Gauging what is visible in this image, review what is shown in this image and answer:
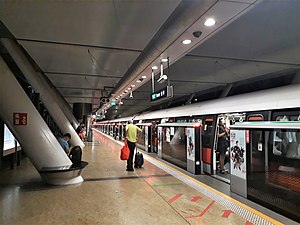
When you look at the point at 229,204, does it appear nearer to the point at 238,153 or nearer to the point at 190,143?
the point at 238,153

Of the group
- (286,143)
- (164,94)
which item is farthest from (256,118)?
(164,94)

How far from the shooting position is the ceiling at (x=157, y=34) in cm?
330

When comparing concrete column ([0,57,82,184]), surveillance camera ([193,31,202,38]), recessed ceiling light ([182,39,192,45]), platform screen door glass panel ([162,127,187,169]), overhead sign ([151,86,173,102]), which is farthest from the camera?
platform screen door glass panel ([162,127,187,169])

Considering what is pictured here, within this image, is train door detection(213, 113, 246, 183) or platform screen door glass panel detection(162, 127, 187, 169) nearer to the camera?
train door detection(213, 113, 246, 183)

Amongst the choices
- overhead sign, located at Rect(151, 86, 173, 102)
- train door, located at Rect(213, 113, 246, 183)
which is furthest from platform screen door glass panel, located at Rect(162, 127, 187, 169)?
overhead sign, located at Rect(151, 86, 173, 102)

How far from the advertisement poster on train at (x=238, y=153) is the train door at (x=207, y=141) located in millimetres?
1693

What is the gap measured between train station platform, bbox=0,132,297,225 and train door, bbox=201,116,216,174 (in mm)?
950

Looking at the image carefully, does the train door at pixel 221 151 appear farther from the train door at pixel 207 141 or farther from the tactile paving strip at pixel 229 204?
the tactile paving strip at pixel 229 204

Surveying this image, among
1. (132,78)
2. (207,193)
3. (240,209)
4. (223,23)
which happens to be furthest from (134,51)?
(240,209)

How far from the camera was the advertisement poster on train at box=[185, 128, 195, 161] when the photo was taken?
653cm

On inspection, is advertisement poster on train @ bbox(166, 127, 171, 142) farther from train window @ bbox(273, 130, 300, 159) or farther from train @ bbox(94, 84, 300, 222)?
train window @ bbox(273, 130, 300, 159)

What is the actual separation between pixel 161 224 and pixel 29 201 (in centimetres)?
246

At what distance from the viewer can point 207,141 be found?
674 cm

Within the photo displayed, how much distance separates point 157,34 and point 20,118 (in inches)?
137
